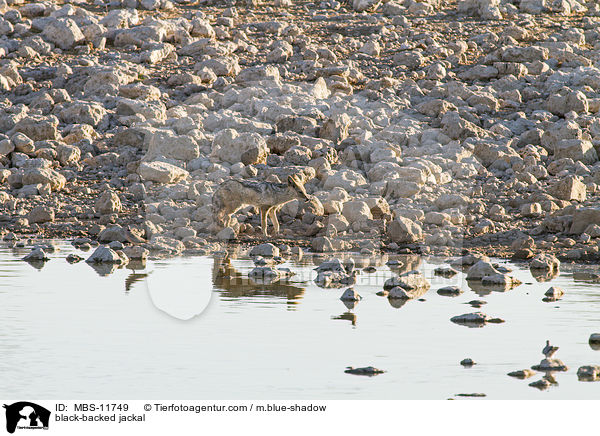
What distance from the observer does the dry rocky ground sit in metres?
16.3

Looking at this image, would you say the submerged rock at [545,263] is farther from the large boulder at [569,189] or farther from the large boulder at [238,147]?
the large boulder at [238,147]

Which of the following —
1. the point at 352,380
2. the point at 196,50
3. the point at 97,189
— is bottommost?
the point at 352,380

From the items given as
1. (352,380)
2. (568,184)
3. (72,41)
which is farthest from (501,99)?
(352,380)

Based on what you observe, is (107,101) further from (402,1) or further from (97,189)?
(402,1)

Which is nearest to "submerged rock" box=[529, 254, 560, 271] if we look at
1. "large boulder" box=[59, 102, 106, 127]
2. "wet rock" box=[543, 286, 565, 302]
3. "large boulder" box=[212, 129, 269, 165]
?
"wet rock" box=[543, 286, 565, 302]

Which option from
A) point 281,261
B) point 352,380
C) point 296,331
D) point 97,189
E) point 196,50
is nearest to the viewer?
point 352,380

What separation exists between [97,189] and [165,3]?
A: 10.9 m

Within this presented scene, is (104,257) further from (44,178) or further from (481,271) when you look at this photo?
(481,271)

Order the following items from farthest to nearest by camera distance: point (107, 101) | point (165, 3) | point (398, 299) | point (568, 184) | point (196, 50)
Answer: point (165, 3)
point (196, 50)
point (107, 101)
point (568, 184)
point (398, 299)

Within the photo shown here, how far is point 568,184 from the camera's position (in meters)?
17.1

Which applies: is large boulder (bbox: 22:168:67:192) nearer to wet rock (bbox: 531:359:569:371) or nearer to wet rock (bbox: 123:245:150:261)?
wet rock (bbox: 123:245:150:261)

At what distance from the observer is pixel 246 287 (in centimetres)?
1177
